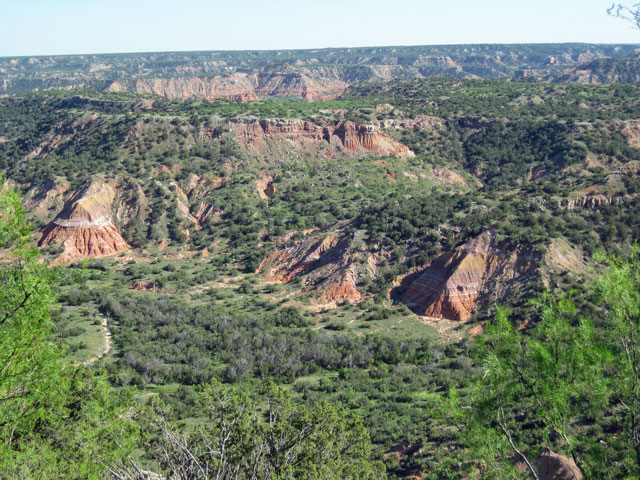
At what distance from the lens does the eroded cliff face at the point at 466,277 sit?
41.4 m

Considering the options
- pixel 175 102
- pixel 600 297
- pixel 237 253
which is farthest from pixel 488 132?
pixel 600 297

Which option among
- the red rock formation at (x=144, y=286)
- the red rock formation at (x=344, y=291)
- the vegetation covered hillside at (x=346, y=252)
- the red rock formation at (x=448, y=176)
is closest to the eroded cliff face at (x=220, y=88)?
the vegetation covered hillside at (x=346, y=252)

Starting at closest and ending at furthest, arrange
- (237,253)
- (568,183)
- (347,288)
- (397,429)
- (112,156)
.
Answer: (397,429)
(347,288)
(568,183)
(237,253)
(112,156)

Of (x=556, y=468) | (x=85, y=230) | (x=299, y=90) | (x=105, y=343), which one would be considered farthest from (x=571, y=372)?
(x=299, y=90)

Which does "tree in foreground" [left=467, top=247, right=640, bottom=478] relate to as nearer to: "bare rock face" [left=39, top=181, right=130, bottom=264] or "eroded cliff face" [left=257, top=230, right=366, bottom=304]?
"eroded cliff face" [left=257, top=230, right=366, bottom=304]

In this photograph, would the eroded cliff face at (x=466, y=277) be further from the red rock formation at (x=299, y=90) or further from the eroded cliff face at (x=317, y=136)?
the red rock formation at (x=299, y=90)

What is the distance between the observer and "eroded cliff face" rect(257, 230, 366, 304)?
47.7 m

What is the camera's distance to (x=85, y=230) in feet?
205

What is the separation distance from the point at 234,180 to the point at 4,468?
66670 millimetres

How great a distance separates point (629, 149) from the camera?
2832 inches

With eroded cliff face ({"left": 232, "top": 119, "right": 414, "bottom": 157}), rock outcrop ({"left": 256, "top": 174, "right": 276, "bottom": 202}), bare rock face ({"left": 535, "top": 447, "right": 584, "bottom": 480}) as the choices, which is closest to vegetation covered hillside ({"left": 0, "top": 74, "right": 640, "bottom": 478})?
eroded cliff face ({"left": 232, "top": 119, "right": 414, "bottom": 157})

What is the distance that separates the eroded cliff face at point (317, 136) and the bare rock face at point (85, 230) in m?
27.4

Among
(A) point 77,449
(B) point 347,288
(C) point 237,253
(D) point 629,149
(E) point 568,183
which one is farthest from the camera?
(D) point 629,149

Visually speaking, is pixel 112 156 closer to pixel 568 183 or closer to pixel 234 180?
pixel 234 180
